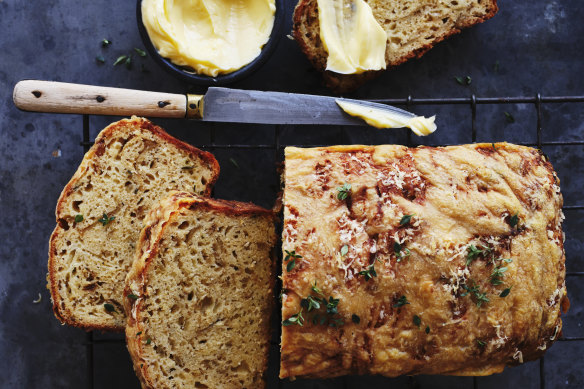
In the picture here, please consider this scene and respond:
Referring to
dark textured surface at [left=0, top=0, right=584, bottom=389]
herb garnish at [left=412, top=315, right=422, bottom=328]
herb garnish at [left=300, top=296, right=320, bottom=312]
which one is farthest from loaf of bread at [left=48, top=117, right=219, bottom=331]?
herb garnish at [left=412, top=315, right=422, bottom=328]

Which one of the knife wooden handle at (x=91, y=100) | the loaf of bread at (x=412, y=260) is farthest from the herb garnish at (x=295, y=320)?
the knife wooden handle at (x=91, y=100)

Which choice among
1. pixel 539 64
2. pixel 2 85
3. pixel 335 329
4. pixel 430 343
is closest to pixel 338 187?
pixel 335 329

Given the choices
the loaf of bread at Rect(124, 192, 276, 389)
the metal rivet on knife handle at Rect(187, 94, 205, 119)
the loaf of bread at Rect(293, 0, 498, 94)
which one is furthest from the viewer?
the loaf of bread at Rect(293, 0, 498, 94)

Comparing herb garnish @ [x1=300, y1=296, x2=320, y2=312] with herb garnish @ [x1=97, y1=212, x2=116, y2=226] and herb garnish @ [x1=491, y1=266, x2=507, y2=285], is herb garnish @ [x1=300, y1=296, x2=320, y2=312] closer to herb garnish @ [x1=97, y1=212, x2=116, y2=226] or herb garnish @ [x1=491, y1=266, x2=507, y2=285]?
herb garnish @ [x1=491, y1=266, x2=507, y2=285]

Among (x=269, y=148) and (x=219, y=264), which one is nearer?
(x=219, y=264)

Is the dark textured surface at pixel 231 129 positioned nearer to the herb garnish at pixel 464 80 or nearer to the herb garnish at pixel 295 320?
the herb garnish at pixel 464 80

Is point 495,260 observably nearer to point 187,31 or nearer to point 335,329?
point 335,329

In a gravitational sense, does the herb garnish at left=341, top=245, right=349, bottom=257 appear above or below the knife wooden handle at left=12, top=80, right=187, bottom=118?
below
